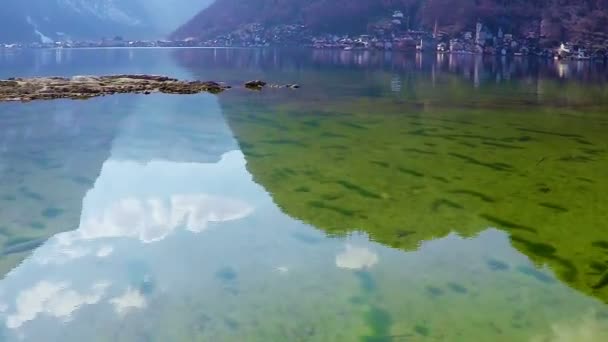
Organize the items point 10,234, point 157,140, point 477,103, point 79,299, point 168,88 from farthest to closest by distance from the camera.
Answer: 1. point 168,88
2. point 477,103
3. point 157,140
4. point 10,234
5. point 79,299

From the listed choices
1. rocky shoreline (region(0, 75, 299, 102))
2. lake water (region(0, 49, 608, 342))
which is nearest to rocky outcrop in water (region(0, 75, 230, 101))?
rocky shoreline (region(0, 75, 299, 102))

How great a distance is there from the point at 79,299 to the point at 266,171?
1561cm

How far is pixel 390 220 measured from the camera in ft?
76.5

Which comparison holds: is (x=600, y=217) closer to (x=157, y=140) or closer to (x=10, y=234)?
(x=10, y=234)

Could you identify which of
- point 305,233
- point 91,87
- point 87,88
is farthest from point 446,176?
point 91,87

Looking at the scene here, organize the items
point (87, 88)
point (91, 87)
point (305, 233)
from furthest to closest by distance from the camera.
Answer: point (91, 87) → point (87, 88) → point (305, 233)

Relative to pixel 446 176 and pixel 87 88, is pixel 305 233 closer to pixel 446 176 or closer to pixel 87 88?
pixel 446 176

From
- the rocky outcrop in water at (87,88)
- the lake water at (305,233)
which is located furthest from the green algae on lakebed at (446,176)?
the rocky outcrop in water at (87,88)

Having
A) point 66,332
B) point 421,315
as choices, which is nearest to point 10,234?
point 66,332

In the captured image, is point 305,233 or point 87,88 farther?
point 87,88

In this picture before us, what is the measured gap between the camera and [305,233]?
2233cm

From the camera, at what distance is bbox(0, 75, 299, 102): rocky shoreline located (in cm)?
6656

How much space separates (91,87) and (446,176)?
56610mm

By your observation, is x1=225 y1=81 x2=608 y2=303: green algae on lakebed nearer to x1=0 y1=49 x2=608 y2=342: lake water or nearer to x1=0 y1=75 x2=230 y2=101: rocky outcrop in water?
x1=0 y1=49 x2=608 y2=342: lake water
